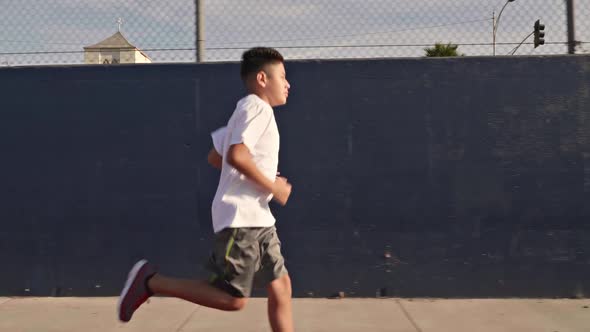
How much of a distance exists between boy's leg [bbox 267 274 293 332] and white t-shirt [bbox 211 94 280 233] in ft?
1.03

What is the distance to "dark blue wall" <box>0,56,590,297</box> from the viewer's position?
549 cm

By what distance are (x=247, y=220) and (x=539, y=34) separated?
323 centimetres

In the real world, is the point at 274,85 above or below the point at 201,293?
above

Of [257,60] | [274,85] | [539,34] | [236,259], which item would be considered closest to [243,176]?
[236,259]

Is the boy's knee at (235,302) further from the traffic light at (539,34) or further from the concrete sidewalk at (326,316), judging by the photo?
the traffic light at (539,34)

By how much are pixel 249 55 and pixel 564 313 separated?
307 cm

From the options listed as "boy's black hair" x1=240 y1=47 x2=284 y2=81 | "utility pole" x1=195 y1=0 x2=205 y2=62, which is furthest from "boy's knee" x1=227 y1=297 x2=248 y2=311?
"utility pole" x1=195 y1=0 x2=205 y2=62


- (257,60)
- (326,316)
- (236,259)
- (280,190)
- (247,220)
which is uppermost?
(257,60)

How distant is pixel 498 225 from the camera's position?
5.52 m

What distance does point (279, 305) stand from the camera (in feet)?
11.6

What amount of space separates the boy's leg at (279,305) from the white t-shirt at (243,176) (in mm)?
314

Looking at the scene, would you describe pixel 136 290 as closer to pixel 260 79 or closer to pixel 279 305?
pixel 279 305

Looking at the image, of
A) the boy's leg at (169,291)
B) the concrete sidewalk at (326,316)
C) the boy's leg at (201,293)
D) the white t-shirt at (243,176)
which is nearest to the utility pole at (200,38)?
the concrete sidewalk at (326,316)

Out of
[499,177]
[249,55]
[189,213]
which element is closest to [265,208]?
[249,55]
